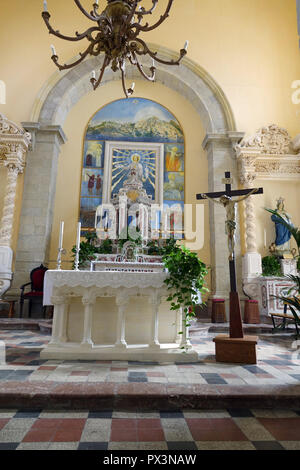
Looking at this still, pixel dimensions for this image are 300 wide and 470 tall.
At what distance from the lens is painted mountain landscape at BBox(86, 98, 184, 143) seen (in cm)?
898

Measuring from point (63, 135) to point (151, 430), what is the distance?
8056 mm

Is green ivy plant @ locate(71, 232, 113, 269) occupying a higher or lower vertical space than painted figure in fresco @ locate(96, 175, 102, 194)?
lower

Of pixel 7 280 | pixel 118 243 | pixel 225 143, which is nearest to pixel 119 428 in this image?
pixel 118 243

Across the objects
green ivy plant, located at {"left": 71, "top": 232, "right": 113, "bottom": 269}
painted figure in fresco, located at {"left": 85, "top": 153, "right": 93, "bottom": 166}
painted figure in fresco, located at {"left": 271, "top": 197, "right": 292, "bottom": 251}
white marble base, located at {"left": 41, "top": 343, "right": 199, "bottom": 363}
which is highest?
painted figure in fresco, located at {"left": 85, "top": 153, "right": 93, "bottom": 166}

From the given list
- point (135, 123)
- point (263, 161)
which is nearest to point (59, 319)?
point (263, 161)

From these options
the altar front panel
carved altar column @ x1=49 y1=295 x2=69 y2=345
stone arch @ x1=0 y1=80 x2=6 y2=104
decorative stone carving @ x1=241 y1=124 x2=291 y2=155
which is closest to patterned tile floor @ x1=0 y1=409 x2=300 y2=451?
carved altar column @ x1=49 y1=295 x2=69 y2=345

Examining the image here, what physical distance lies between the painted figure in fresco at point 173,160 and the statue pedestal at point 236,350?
6309 mm

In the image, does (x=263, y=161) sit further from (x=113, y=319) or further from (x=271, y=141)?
(x=113, y=319)

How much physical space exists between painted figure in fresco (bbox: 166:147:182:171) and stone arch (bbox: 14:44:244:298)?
2.77 feet

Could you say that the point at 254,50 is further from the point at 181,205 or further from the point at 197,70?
the point at 181,205

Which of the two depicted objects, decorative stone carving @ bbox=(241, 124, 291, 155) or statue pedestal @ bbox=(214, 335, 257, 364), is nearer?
statue pedestal @ bbox=(214, 335, 257, 364)

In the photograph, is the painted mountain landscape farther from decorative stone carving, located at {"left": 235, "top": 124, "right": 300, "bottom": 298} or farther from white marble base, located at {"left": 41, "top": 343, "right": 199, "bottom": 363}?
white marble base, located at {"left": 41, "top": 343, "right": 199, "bottom": 363}

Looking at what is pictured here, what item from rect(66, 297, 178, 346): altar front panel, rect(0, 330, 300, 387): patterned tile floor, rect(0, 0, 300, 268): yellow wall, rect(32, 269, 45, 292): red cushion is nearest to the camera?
rect(0, 330, 300, 387): patterned tile floor

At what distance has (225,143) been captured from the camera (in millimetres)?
8320
